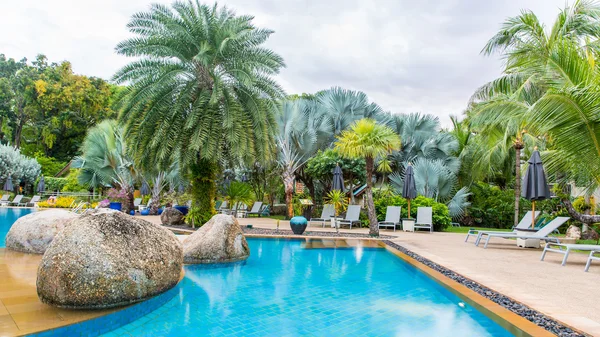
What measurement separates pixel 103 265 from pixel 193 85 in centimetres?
973

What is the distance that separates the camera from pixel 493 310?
427cm

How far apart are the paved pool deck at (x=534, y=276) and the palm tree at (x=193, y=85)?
693cm

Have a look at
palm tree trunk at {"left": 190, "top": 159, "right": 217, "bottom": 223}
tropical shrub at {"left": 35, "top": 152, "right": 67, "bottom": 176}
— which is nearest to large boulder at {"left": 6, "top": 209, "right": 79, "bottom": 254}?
palm tree trunk at {"left": 190, "top": 159, "right": 217, "bottom": 223}

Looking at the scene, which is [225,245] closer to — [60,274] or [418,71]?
[60,274]

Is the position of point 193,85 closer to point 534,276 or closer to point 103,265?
point 103,265

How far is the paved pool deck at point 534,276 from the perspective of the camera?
4.16 metres

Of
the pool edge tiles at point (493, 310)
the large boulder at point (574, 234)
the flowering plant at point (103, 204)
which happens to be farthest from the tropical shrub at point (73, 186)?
the large boulder at point (574, 234)

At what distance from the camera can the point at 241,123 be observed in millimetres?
13086

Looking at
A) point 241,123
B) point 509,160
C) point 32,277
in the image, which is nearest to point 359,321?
point 32,277

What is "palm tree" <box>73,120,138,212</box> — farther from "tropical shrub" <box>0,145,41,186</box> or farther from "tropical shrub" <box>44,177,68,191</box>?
"tropical shrub" <box>0,145,41,186</box>

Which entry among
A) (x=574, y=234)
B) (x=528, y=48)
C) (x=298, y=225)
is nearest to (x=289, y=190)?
(x=298, y=225)

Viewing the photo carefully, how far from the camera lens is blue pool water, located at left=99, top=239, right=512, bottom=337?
155 inches

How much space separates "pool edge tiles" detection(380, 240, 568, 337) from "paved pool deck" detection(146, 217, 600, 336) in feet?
0.98

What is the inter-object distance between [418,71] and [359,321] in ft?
65.8
